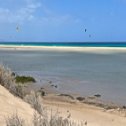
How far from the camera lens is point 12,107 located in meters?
7.75

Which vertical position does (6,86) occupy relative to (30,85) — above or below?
above

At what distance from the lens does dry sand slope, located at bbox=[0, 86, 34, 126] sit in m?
7.17

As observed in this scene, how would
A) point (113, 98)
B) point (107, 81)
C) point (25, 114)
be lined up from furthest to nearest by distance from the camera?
1. point (107, 81)
2. point (113, 98)
3. point (25, 114)

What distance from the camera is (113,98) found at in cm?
1483

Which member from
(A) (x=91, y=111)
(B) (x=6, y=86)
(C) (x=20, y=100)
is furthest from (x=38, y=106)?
(A) (x=91, y=111)

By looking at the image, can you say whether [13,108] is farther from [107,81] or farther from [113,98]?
[107,81]

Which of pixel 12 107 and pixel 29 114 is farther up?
pixel 12 107

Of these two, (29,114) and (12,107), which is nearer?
(29,114)

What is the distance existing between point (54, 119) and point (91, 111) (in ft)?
16.7

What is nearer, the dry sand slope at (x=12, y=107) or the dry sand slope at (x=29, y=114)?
the dry sand slope at (x=12, y=107)

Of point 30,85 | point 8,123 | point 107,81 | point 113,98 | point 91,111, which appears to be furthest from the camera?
point 107,81

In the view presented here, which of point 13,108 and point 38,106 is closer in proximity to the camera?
point 13,108

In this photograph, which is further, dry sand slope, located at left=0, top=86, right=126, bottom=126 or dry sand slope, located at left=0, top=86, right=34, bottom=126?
dry sand slope, located at left=0, top=86, right=126, bottom=126

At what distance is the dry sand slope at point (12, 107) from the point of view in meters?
7.17
